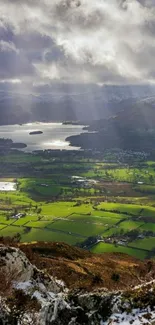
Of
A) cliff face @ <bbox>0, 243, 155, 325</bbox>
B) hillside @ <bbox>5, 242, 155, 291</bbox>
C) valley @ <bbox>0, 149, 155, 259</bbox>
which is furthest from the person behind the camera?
valley @ <bbox>0, 149, 155, 259</bbox>

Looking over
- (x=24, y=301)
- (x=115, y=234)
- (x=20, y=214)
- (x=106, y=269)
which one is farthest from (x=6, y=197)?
(x=24, y=301)

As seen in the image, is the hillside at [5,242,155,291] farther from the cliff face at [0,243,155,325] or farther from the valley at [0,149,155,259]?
the valley at [0,149,155,259]

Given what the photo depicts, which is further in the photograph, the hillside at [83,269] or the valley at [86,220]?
the valley at [86,220]

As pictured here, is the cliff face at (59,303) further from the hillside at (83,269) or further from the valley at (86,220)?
the valley at (86,220)

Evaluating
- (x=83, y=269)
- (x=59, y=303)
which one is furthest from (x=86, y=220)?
(x=59, y=303)

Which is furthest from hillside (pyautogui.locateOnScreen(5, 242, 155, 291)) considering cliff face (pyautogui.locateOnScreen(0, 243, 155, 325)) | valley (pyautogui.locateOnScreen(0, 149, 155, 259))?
valley (pyautogui.locateOnScreen(0, 149, 155, 259))

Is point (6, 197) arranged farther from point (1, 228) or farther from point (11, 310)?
point (11, 310)

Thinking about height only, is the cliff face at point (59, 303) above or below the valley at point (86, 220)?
above

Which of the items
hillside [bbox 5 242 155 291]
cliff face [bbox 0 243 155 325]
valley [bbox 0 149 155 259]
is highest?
cliff face [bbox 0 243 155 325]

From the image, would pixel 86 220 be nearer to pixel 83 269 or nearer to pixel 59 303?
pixel 83 269

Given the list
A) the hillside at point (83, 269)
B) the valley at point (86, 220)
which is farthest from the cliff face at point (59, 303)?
the valley at point (86, 220)

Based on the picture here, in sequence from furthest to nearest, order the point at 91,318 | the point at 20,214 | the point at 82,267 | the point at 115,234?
the point at 20,214
the point at 115,234
the point at 82,267
the point at 91,318
